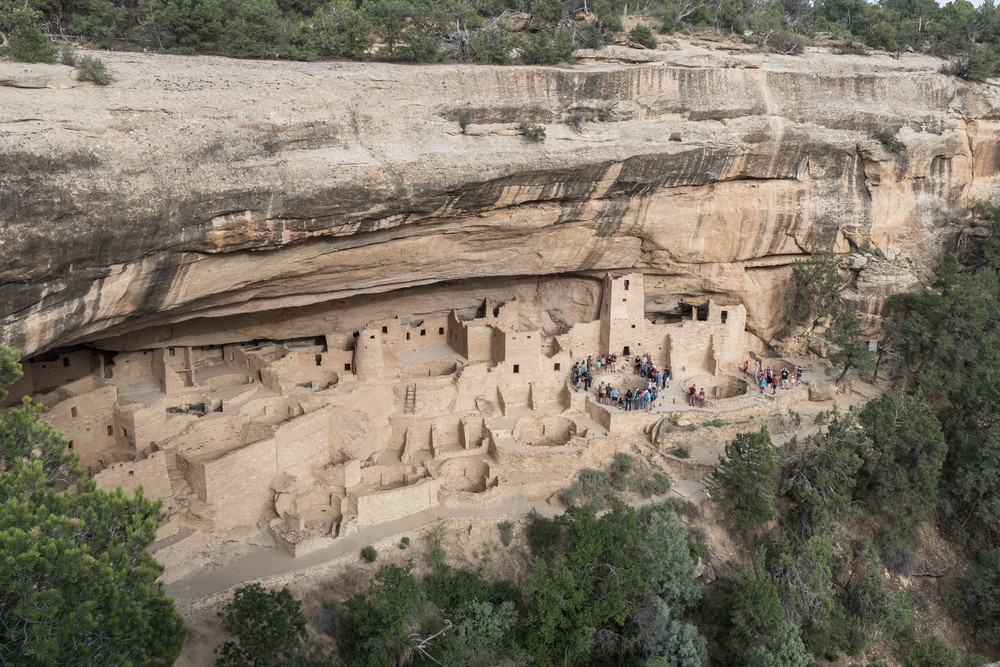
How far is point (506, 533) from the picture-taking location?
17.7 metres

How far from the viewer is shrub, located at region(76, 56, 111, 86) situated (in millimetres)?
12789

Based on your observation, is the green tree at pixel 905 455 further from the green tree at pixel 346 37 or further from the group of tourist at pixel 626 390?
the green tree at pixel 346 37

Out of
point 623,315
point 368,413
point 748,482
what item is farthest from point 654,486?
point 368,413

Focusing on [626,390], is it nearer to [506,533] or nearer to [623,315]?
[623,315]

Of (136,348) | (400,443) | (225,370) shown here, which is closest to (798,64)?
(400,443)

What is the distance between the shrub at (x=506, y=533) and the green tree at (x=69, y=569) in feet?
27.8

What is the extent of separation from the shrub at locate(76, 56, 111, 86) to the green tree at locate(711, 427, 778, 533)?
15.3 metres

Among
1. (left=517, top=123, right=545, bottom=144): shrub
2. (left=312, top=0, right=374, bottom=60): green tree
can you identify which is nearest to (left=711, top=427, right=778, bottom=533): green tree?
(left=517, top=123, right=545, bottom=144): shrub

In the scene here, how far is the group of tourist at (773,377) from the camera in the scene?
22217 mm

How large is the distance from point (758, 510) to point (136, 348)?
15767 millimetres

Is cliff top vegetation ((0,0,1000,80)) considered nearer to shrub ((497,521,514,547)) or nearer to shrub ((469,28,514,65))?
shrub ((469,28,514,65))

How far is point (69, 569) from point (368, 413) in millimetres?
10377

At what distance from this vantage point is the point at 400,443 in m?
19.6

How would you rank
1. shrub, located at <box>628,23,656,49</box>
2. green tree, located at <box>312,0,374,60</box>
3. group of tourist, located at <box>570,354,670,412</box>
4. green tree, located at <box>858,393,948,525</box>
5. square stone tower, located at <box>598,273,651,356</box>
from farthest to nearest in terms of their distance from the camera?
square stone tower, located at <box>598,273,651,356</box>, group of tourist, located at <box>570,354,670,412</box>, shrub, located at <box>628,23,656,49</box>, green tree, located at <box>858,393,948,525</box>, green tree, located at <box>312,0,374,60</box>
